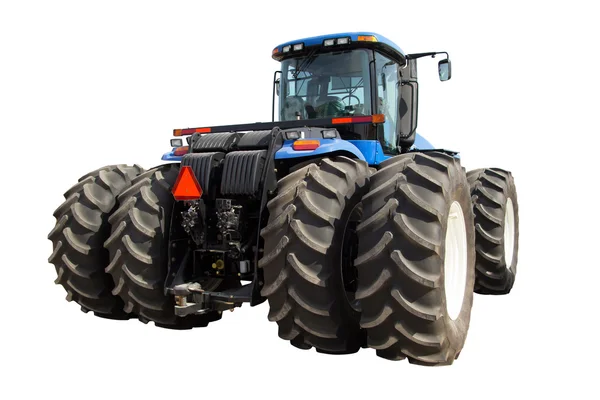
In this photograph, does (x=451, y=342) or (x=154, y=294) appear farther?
(x=154, y=294)

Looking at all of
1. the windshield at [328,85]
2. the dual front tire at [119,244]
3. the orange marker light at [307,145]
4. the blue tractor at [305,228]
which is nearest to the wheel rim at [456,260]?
the blue tractor at [305,228]

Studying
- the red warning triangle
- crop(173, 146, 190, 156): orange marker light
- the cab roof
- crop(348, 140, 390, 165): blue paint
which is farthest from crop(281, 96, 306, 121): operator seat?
the red warning triangle

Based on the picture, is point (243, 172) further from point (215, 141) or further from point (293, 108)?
point (293, 108)

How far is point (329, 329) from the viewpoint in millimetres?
4062

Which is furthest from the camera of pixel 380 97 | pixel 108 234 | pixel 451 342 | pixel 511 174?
pixel 511 174

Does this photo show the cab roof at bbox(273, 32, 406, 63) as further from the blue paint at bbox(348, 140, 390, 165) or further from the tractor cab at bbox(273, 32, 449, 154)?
→ the blue paint at bbox(348, 140, 390, 165)

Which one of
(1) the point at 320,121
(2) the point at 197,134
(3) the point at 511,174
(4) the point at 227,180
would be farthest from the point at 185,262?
(3) the point at 511,174

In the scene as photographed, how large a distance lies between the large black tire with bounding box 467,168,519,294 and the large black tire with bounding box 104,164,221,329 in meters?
4.24

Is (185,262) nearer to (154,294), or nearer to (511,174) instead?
(154,294)

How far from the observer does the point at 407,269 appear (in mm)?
3758

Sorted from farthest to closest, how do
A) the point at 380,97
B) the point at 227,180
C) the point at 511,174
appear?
the point at 511,174 < the point at 380,97 < the point at 227,180

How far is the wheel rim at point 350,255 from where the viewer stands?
4496 millimetres

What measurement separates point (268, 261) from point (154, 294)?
1272 millimetres

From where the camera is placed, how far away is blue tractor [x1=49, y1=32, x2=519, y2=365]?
12.7 ft
